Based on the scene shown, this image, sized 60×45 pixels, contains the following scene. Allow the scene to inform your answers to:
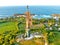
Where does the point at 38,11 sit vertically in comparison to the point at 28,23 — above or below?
above

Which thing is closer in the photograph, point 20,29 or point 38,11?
point 20,29

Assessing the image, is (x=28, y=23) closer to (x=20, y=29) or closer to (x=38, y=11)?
(x=20, y=29)

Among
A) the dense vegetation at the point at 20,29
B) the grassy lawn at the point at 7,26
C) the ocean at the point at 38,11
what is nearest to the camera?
the dense vegetation at the point at 20,29

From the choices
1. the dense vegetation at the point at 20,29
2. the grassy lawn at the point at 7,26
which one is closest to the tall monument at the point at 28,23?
the dense vegetation at the point at 20,29

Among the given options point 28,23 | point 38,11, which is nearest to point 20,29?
point 28,23

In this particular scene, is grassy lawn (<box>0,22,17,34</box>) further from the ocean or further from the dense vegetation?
the ocean

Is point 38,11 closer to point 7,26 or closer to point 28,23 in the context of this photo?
point 28,23

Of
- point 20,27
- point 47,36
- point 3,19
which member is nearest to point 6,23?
point 3,19

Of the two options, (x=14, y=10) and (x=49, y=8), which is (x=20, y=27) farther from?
(x=49, y=8)

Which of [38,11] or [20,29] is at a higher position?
[38,11]

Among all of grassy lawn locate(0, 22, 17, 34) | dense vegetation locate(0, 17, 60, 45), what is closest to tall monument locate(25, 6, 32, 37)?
dense vegetation locate(0, 17, 60, 45)

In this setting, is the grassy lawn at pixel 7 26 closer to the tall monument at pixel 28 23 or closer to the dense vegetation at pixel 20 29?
the dense vegetation at pixel 20 29
